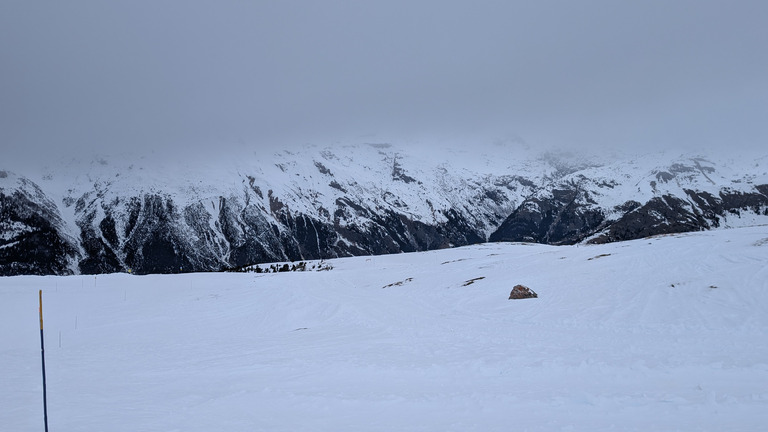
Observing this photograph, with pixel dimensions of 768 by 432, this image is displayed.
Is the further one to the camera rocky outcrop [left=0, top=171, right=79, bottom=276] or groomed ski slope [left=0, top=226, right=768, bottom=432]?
rocky outcrop [left=0, top=171, right=79, bottom=276]

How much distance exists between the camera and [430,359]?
40.4 feet

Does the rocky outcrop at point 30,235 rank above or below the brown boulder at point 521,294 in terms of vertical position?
above

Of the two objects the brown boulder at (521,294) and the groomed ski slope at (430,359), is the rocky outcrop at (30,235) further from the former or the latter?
the brown boulder at (521,294)

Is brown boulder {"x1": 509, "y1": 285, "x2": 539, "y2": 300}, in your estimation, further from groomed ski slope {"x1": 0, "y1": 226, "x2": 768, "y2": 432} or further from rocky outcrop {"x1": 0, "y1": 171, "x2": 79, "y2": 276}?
rocky outcrop {"x1": 0, "y1": 171, "x2": 79, "y2": 276}

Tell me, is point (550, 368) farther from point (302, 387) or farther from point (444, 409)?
point (302, 387)

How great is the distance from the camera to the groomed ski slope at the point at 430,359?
7949mm

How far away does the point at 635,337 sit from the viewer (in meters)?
14.0

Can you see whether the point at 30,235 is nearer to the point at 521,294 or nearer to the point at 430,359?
the point at 521,294

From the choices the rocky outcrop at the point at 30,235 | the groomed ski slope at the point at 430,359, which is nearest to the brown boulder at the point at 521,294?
the groomed ski slope at the point at 430,359

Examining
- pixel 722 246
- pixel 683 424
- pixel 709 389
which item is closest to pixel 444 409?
pixel 683 424

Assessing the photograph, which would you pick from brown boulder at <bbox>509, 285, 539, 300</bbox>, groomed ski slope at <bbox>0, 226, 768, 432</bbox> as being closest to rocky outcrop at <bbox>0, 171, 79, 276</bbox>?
groomed ski slope at <bbox>0, 226, 768, 432</bbox>

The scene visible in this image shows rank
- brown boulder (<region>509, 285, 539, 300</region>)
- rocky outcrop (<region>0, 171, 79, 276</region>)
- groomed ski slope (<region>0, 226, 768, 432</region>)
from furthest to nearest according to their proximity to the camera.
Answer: rocky outcrop (<region>0, 171, 79, 276</region>)
brown boulder (<region>509, 285, 539, 300</region>)
groomed ski slope (<region>0, 226, 768, 432</region>)

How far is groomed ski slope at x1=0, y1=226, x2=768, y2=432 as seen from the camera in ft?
26.1

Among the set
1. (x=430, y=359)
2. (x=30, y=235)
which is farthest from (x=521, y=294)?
(x=30, y=235)
